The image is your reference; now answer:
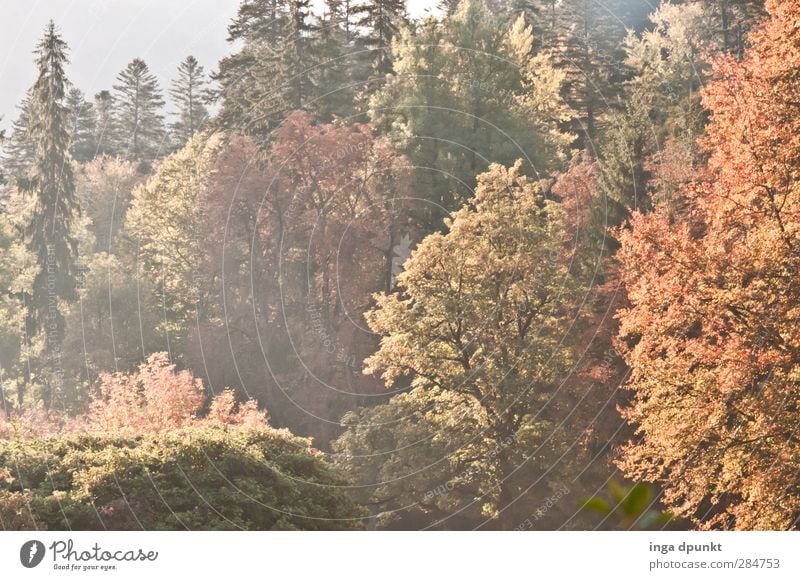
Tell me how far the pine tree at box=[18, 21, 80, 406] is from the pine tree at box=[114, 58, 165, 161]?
4.47 feet

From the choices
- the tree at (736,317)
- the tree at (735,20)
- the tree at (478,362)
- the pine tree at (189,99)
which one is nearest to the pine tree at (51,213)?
the pine tree at (189,99)

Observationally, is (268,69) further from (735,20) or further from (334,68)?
(735,20)

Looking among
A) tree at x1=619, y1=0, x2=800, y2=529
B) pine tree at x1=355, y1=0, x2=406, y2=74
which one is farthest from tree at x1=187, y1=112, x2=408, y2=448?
tree at x1=619, y1=0, x2=800, y2=529

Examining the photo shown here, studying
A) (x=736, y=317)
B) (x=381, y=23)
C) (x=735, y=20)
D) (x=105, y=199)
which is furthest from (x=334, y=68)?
(x=735, y=20)

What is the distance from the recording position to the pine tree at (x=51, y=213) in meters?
23.1

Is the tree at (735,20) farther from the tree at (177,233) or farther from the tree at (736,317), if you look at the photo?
the tree at (177,233)

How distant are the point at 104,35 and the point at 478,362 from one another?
11562 millimetres

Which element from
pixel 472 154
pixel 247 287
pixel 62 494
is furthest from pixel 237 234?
Result: pixel 62 494

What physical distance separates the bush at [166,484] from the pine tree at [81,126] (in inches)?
318

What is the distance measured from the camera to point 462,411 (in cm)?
2541

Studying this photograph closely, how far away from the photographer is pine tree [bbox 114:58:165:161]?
23.5 metres

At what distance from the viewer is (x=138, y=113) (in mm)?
24938

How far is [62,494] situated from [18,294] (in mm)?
7485
